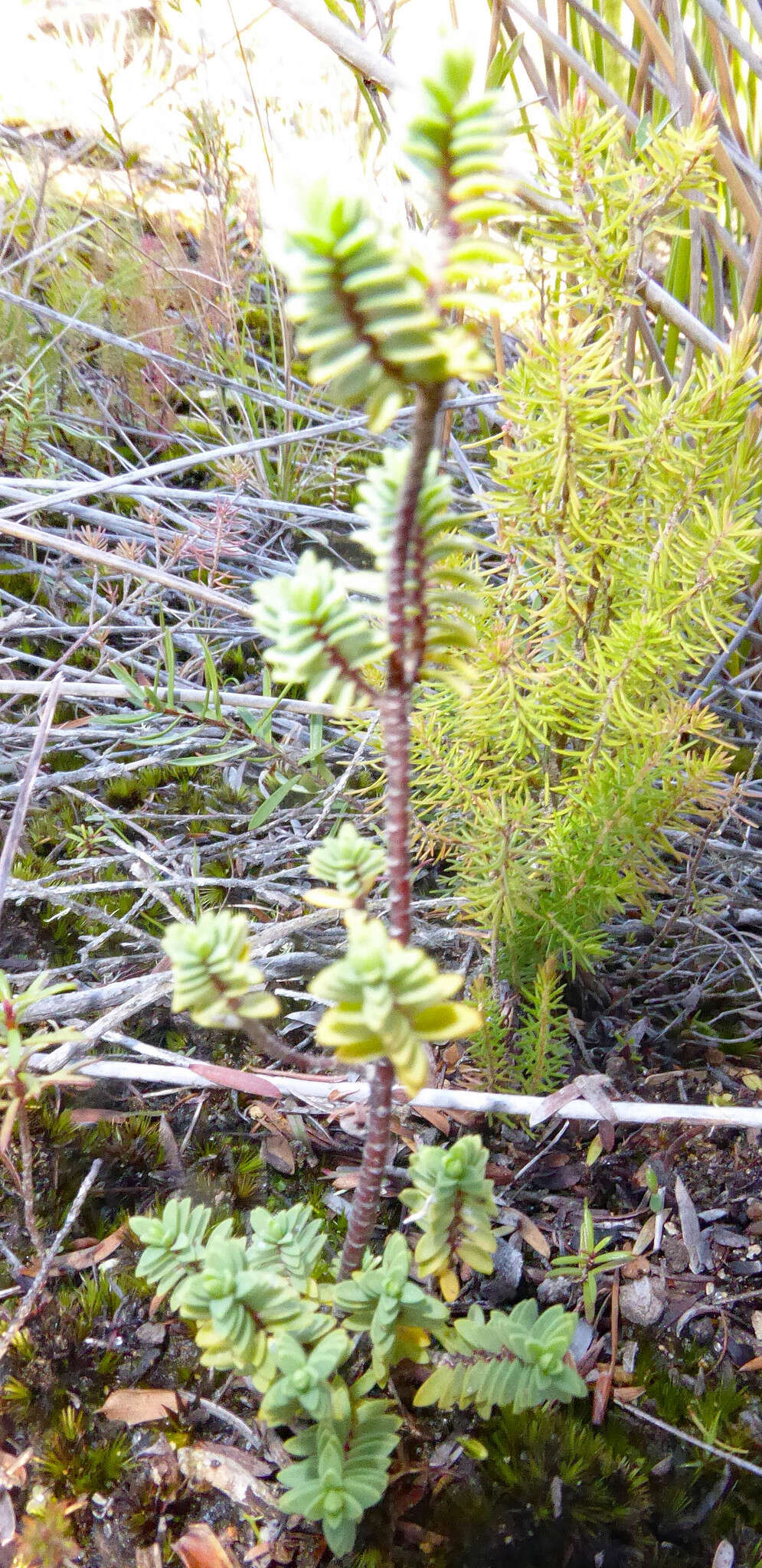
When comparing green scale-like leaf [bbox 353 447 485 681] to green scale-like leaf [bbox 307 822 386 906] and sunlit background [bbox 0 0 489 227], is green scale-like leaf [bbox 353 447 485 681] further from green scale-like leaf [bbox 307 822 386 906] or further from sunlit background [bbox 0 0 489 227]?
sunlit background [bbox 0 0 489 227]

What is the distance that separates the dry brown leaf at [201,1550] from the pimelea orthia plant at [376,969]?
0.13 m

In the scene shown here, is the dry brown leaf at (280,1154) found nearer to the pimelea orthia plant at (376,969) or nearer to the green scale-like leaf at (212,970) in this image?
the pimelea orthia plant at (376,969)

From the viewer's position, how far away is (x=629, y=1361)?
1109 mm

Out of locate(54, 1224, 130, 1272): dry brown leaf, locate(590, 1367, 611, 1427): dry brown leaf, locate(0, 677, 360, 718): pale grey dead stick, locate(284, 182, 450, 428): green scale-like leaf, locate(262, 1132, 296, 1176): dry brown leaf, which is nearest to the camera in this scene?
locate(284, 182, 450, 428): green scale-like leaf

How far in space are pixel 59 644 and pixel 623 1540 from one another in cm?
178

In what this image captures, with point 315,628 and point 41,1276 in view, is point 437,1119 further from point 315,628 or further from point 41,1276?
point 315,628

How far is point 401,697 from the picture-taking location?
625 millimetres

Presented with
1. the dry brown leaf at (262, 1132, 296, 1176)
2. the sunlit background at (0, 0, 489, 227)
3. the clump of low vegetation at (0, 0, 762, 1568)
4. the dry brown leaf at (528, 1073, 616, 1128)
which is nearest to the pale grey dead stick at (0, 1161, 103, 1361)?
the clump of low vegetation at (0, 0, 762, 1568)

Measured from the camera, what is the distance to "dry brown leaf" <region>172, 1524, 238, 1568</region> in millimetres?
921

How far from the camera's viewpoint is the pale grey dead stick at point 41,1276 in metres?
0.98

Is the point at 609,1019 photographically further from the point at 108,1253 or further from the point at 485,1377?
the point at 108,1253

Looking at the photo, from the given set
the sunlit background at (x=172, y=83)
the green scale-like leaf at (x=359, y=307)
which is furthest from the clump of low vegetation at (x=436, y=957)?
the sunlit background at (x=172, y=83)

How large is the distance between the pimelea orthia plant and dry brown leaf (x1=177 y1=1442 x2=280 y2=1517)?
82 millimetres

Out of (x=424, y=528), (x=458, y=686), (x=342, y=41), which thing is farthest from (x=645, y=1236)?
(x=342, y=41)
